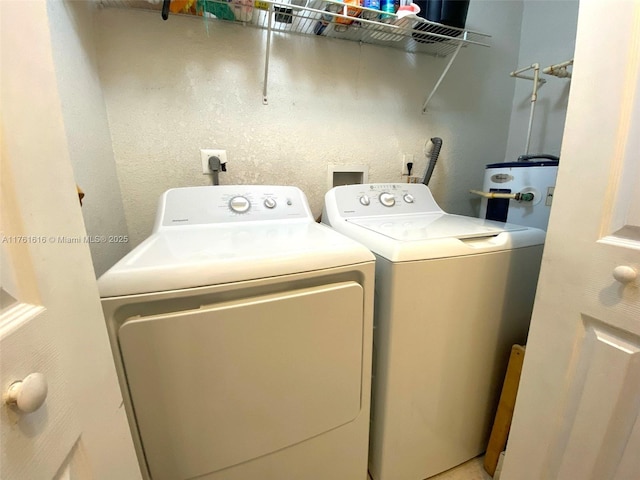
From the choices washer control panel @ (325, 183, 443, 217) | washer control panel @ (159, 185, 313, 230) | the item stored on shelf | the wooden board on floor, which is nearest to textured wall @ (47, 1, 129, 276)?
washer control panel @ (159, 185, 313, 230)

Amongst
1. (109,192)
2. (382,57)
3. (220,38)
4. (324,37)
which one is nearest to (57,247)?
(109,192)

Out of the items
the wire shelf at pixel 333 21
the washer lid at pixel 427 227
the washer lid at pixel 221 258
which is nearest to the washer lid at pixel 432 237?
the washer lid at pixel 427 227

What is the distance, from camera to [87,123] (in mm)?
915

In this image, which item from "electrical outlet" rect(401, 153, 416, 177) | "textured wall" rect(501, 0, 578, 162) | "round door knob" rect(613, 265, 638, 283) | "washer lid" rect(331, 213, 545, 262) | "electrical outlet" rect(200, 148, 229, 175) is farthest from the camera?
"electrical outlet" rect(401, 153, 416, 177)

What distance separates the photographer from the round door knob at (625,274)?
0.49m

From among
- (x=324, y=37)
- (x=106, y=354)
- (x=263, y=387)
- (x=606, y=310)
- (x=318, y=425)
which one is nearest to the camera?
(x=106, y=354)

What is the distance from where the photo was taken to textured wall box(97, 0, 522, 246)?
44.5 inches

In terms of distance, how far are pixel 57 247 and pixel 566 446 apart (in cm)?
106

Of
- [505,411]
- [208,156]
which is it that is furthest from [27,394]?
[505,411]

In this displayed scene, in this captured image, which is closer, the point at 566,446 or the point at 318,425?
the point at 566,446

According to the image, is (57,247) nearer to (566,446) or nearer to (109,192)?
(109,192)

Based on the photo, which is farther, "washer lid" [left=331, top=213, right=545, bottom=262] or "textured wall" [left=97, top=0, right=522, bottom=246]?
"textured wall" [left=97, top=0, right=522, bottom=246]

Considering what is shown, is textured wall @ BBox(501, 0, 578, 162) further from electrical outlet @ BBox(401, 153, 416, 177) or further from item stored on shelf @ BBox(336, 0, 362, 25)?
item stored on shelf @ BBox(336, 0, 362, 25)

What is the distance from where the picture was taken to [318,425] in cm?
78
